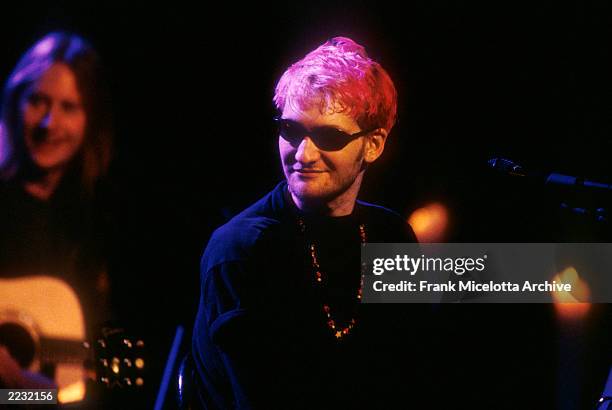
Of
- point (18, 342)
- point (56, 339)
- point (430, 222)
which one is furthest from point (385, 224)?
point (18, 342)

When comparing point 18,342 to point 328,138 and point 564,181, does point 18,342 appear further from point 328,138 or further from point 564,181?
point 564,181

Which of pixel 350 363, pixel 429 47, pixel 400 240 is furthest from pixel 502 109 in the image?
pixel 350 363

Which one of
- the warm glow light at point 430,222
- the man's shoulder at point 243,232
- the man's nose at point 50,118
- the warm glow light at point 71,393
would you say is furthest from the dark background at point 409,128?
the warm glow light at point 71,393

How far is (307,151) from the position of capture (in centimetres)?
266

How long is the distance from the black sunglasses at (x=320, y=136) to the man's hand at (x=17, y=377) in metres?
1.46

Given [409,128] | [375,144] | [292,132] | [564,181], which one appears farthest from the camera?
[409,128]

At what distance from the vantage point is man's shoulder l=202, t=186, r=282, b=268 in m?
2.56

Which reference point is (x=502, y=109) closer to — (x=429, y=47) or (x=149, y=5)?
(x=429, y=47)

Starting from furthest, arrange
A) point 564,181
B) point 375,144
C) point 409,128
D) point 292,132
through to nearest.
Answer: point 409,128, point 375,144, point 292,132, point 564,181

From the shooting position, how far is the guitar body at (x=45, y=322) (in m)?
2.73

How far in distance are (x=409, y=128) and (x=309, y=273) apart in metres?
0.84

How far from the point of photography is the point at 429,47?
3.06 metres

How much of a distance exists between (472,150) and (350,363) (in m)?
1.16

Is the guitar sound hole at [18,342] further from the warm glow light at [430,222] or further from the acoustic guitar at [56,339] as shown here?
the warm glow light at [430,222]
